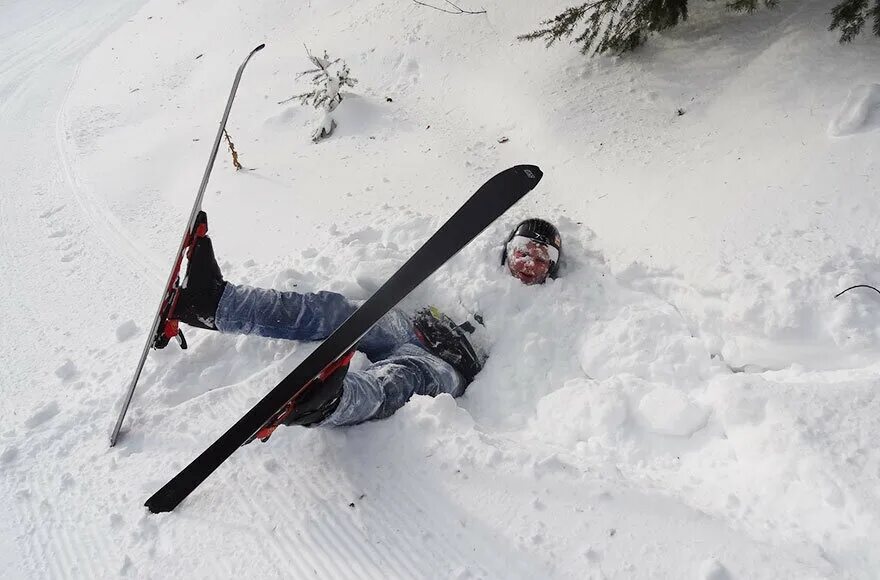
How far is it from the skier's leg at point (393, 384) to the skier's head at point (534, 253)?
70 centimetres

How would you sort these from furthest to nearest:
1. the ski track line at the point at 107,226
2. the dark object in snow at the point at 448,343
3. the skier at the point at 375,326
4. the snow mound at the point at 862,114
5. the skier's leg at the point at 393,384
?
the ski track line at the point at 107,226 → the snow mound at the point at 862,114 → the dark object in snow at the point at 448,343 → the skier at the point at 375,326 → the skier's leg at the point at 393,384

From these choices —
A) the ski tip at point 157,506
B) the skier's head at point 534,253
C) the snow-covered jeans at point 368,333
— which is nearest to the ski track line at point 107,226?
the snow-covered jeans at point 368,333

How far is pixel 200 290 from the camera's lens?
2.53 m

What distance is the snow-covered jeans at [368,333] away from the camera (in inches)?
91.6

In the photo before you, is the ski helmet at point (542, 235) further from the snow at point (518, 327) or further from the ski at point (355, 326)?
the ski at point (355, 326)

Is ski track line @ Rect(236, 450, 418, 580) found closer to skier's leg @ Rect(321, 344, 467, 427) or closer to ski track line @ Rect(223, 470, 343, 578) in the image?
ski track line @ Rect(223, 470, 343, 578)

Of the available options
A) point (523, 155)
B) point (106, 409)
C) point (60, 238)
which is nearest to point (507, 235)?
point (523, 155)

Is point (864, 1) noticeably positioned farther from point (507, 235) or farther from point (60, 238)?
point (60, 238)

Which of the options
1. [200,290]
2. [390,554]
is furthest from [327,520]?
[200,290]

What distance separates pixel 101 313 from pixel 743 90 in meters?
4.35

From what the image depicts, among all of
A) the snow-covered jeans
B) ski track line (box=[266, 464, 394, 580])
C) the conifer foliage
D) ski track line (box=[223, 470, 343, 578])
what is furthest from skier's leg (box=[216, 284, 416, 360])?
the conifer foliage

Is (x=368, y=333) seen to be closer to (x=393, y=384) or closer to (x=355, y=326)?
(x=393, y=384)

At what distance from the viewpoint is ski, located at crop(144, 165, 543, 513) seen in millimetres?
1913

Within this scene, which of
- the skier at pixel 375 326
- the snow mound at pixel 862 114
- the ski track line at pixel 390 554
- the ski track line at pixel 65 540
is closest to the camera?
the ski track line at pixel 390 554
